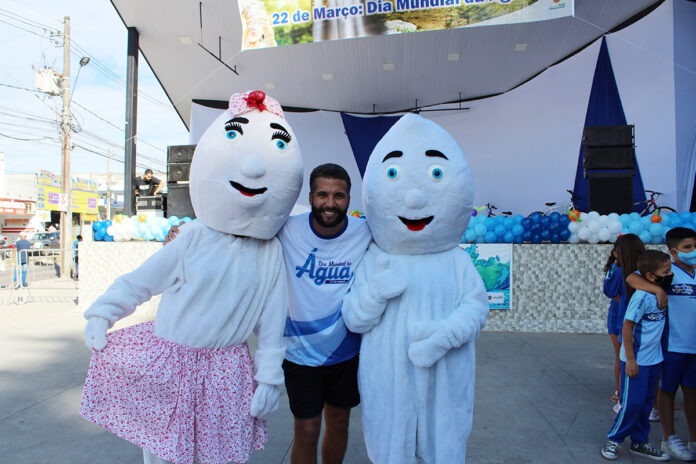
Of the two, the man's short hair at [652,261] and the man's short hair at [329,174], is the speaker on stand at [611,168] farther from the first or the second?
the man's short hair at [329,174]

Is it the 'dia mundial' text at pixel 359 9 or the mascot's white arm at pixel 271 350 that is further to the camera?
the 'dia mundial' text at pixel 359 9

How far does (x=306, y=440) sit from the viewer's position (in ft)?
7.26

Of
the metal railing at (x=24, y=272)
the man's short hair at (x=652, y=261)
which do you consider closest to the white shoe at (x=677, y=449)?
the man's short hair at (x=652, y=261)

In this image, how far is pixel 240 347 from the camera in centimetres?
205

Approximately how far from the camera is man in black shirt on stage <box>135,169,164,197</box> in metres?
9.52

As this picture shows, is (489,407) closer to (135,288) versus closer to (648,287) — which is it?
(648,287)

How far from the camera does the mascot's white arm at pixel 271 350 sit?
1969mm

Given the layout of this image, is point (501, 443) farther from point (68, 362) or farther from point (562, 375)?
point (68, 362)

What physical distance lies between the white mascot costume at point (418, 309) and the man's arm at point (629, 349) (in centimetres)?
135

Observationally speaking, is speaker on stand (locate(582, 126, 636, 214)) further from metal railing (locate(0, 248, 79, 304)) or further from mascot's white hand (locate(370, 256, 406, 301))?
metal railing (locate(0, 248, 79, 304))

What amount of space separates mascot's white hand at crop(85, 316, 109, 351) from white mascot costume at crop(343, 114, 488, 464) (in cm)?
104

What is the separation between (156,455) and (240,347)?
558 millimetres

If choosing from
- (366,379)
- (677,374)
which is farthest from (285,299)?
(677,374)

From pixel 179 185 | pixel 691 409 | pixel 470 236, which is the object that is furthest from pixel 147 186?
pixel 691 409
